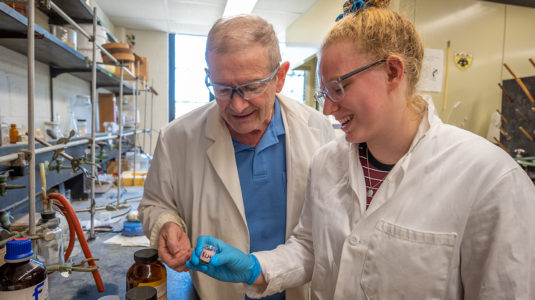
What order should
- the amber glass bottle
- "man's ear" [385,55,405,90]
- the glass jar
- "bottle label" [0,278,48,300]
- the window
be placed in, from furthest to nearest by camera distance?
the window, the glass jar, the amber glass bottle, "man's ear" [385,55,405,90], "bottle label" [0,278,48,300]

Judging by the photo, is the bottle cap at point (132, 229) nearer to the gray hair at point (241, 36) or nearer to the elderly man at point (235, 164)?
the elderly man at point (235, 164)

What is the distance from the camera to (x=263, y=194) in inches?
48.1

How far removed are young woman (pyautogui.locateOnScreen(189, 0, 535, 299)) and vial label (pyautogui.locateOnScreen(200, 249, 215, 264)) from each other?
0.04 ft

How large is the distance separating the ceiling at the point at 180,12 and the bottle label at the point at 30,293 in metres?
4.46

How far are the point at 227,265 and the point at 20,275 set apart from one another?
0.51 metres

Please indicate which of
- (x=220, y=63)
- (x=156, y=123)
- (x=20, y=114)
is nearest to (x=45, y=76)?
(x=20, y=114)

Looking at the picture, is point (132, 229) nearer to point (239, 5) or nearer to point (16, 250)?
point (16, 250)

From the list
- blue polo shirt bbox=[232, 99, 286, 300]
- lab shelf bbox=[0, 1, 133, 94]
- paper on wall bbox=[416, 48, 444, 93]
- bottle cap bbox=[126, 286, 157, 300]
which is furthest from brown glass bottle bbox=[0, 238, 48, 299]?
paper on wall bbox=[416, 48, 444, 93]

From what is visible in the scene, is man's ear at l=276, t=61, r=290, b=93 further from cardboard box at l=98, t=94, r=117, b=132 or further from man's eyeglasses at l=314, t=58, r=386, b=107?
cardboard box at l=98, t=94, r=117, b=132

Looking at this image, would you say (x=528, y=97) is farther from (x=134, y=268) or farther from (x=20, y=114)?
(x=20, y=114)

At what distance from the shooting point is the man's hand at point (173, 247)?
3.29ft

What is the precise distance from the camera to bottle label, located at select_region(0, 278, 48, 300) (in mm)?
688

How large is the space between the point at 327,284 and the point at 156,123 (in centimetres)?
571

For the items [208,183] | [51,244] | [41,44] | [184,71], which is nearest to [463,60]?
[208,183]
